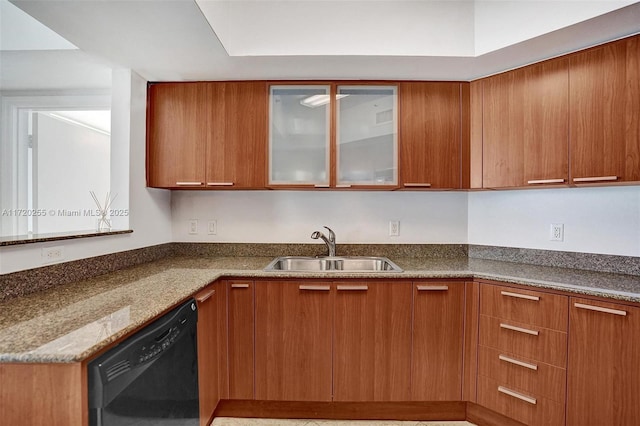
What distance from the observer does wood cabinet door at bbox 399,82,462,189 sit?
2.12 metres

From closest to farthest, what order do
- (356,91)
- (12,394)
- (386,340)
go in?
(12,394)
(386,340)
(356,91)

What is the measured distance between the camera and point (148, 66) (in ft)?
6.40

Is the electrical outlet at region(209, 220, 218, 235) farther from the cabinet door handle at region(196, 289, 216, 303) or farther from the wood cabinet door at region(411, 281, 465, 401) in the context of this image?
the wood cabinet door at region(411, 281, 465, 401)

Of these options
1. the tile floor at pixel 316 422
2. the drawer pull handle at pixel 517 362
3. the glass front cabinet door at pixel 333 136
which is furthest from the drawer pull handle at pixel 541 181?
the tile floor at pixel 316 422

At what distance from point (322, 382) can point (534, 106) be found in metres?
2.04

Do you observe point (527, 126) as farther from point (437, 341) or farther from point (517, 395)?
point (517, 395)

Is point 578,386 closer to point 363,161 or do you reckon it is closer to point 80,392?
point 363,161

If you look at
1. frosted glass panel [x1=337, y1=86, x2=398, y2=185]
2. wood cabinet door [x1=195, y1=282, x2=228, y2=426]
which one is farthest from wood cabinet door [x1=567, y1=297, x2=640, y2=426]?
wood cabinet door [x1=195, y1=282, x2=228, y2=426]

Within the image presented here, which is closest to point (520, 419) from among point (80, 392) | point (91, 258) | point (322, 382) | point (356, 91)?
point (322, 382)

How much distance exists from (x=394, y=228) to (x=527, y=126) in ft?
3.51

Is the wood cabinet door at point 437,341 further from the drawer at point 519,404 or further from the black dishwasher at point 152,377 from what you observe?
the black dishwasher at point 152,377

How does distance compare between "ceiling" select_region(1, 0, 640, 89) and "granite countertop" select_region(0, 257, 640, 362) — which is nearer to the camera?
"granite countertop" select_region(0, 257, 640, 362)

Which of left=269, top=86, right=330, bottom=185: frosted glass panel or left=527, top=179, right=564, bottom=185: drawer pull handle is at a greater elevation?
left=269, top=86, right=330, bottom=185: frosted glass panel

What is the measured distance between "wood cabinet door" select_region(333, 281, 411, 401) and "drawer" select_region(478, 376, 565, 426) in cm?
43
